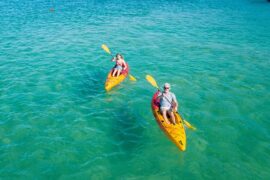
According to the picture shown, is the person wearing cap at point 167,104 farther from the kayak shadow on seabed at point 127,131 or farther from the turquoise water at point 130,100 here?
the kayak shadow on seabed at point 127,131

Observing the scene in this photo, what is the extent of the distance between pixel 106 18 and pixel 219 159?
28304 mm

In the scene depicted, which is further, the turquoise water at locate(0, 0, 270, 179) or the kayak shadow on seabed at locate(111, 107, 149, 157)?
the kayak shadow on seabed at locate(111, 107, 149, 157)

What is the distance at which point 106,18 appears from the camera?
3494cm

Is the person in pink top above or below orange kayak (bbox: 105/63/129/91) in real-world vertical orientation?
above

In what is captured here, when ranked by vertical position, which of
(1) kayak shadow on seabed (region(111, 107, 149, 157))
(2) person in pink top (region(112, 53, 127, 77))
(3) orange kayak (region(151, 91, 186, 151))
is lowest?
(1) kayak shadow on seabed (region(111, 107, 149, 157))

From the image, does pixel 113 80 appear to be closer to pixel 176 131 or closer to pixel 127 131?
pixel 127 131

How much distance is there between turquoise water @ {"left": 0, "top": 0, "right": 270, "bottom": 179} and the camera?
11.1 metres

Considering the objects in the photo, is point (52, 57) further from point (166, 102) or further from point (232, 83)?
point (232, 83)

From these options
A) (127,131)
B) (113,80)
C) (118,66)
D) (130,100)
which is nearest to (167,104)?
(127,131)

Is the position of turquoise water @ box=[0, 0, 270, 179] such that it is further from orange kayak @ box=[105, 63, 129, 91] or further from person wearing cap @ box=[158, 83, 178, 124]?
person wearing cap @ box=[158, 83, 178, 124]

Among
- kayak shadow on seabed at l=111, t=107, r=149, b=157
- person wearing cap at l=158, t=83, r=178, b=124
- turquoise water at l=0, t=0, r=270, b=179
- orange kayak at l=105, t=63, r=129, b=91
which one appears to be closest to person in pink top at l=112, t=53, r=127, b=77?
orange kayak at l=105, t=63, r=129, b=91

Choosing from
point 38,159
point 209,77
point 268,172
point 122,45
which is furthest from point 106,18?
point 268,172

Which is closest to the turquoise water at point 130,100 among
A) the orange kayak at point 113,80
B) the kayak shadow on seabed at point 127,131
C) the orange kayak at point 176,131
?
the kayak shadow on seabed at point 127,131

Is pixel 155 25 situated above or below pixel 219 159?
above
